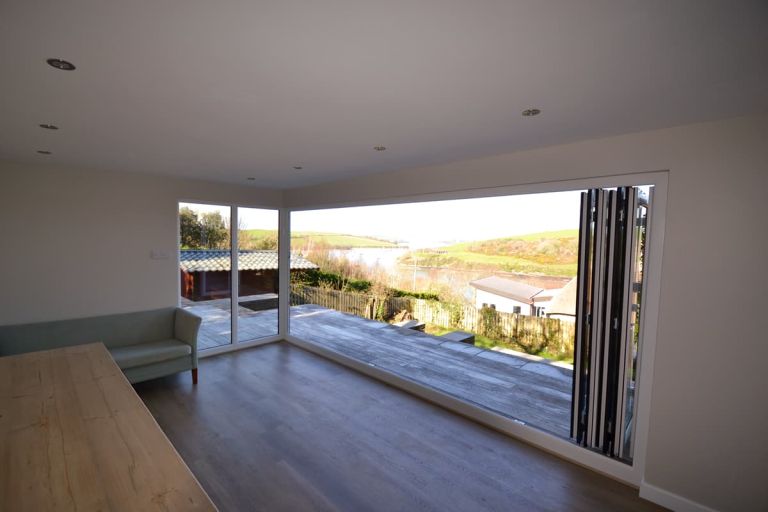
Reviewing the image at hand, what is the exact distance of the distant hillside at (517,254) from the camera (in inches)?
116

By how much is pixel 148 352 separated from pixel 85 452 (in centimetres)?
285

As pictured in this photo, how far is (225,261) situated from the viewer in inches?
195

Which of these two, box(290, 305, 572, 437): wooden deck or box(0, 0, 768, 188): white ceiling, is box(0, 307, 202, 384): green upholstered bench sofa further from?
box(0, 0, 768, 188): white ceiling

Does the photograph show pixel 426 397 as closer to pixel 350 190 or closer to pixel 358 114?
pixel 350 190

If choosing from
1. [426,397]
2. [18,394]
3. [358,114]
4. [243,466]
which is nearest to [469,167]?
[358,114]

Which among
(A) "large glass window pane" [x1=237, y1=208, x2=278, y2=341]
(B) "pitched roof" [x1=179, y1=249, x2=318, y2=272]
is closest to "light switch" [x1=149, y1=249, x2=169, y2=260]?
(B) "pitched roof" [x1=179, y1=249, x2=318, y2=272]

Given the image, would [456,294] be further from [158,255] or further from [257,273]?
[158,255]

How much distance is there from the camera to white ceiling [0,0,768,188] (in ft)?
3.59

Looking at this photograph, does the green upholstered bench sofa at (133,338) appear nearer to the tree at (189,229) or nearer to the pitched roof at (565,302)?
the tree at (189,229)

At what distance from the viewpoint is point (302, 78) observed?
1550 millimetres

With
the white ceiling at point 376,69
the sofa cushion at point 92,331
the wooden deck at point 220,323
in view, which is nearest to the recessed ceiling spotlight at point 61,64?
the white ceiling at point 376,69

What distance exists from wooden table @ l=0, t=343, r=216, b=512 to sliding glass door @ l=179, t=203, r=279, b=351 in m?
2.94

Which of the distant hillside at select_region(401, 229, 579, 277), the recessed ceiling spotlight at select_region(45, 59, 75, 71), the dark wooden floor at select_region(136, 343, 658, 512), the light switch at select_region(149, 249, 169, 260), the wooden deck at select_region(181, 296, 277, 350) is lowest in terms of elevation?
the dark wooden floor at select_region(136, 343, 658, 512)

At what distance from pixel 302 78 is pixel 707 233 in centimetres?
242
